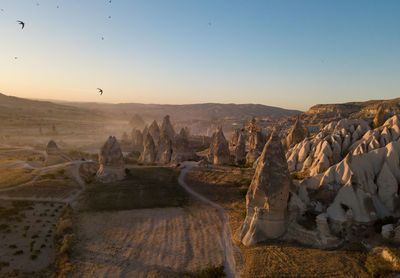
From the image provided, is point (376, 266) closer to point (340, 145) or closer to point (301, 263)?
point (301, 263)

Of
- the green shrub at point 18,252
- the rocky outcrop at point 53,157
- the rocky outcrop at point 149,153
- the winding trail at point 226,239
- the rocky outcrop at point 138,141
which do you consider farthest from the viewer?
the rocky outcrop at point 138,141

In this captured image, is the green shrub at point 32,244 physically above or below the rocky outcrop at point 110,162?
below

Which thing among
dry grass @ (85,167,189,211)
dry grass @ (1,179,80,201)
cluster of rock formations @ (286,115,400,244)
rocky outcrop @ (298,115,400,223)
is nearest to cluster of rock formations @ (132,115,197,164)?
dry grass @ (85,167,189,211)

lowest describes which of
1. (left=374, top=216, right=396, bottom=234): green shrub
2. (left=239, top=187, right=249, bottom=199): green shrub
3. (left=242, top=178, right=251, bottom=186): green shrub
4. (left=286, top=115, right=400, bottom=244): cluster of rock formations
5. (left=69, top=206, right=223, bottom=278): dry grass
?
(left=69, top=206, right=223, bottom=278): dry grass

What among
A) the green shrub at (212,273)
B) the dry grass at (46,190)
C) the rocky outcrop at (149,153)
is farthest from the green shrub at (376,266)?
the rocky outcrop at (149,153)

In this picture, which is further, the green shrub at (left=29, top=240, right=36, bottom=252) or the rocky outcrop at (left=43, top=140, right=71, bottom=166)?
the rocky outcrop at (left=43, top=140, right=71, bottom=166)

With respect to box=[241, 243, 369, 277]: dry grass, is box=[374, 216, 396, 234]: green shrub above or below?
above

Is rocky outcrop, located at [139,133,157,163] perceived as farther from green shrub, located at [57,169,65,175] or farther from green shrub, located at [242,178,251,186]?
green shrub, located at [242,178,251,186]

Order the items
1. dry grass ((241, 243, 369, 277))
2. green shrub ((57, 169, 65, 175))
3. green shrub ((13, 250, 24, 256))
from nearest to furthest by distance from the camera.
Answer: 1. dry grass ((241, 243, 369, 277))
2. green shrub ((13, 250, 24, 256))
3. green shrub ((57, 169, 65, 175))

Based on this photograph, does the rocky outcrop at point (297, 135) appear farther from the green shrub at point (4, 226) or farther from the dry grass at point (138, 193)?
the green shrub at point (4, 226)
